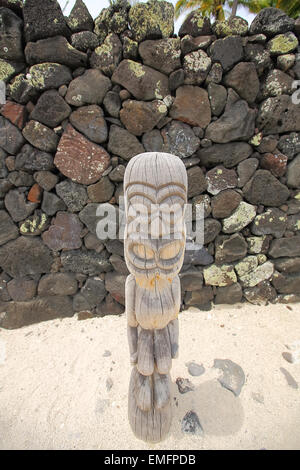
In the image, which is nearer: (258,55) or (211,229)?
(258,55)

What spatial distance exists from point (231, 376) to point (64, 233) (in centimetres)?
227

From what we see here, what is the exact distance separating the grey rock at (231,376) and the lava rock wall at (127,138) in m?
0.85

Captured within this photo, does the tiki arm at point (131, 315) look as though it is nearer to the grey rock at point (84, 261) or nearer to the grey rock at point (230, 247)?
the grey rock at point (84, 261)

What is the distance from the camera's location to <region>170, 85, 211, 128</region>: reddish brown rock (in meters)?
2.20

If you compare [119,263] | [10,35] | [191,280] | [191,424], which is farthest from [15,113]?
[191,424]

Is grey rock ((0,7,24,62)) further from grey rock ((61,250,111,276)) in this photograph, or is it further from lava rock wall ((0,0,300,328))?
grey rock ((61,250,111,276))

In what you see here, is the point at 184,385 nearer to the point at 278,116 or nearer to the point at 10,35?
the point at 278,116

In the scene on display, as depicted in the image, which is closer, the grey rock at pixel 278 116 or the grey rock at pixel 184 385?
the grey rock at pixel 184 385

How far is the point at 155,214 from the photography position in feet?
3.58

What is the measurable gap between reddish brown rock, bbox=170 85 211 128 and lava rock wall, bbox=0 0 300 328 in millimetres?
13

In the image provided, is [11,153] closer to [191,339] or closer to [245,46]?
[245,46]

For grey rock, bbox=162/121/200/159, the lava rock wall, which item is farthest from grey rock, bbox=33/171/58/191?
grey rock, bbox=162/121/200/159

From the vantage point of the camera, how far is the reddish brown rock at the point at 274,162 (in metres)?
2.49

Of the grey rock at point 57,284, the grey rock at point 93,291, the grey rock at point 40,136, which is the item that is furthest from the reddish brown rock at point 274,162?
the grey rock at point 57,284
